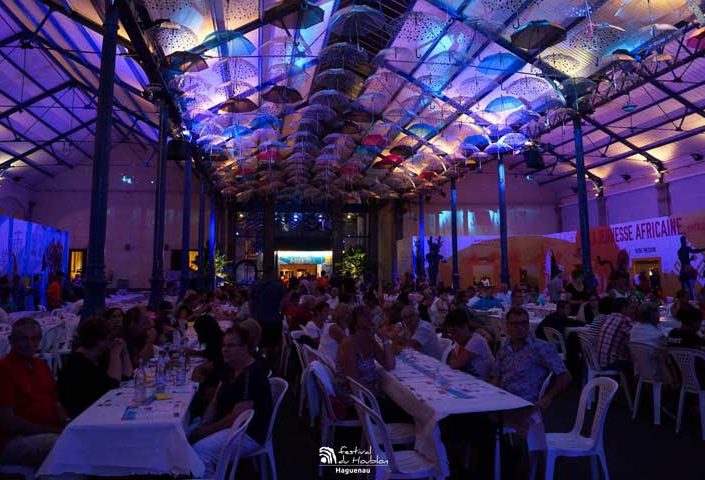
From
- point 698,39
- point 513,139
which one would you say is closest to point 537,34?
point 698,39

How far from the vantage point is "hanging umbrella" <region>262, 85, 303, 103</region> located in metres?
9.30

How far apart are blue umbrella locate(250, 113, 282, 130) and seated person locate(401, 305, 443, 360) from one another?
285 inches

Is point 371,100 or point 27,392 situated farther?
point 371,100

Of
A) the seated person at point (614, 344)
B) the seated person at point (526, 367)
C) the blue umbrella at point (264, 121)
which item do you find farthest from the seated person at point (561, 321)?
the blue umbrella at point (264, 121)

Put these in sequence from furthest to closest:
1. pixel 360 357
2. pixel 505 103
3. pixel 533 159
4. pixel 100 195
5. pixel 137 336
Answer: pixel 533 159
pixel 505 103
pixel 100 195
pixel 137 336
pixel 360 357

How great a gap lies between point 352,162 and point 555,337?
35.4 ft

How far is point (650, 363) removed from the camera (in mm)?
4621

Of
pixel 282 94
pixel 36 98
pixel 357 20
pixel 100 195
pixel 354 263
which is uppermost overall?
pixel 36 98

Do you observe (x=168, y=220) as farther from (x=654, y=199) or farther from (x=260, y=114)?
(x=654, y=199)

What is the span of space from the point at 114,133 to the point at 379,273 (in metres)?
14.1

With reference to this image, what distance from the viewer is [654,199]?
19.2 metres

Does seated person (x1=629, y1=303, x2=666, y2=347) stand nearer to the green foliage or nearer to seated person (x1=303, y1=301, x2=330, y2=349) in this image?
seated person (x1=303, y1=301, x2=330, y2=349)

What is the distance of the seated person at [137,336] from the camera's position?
404cm

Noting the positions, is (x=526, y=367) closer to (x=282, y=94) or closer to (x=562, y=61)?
(x=562, y=61)
